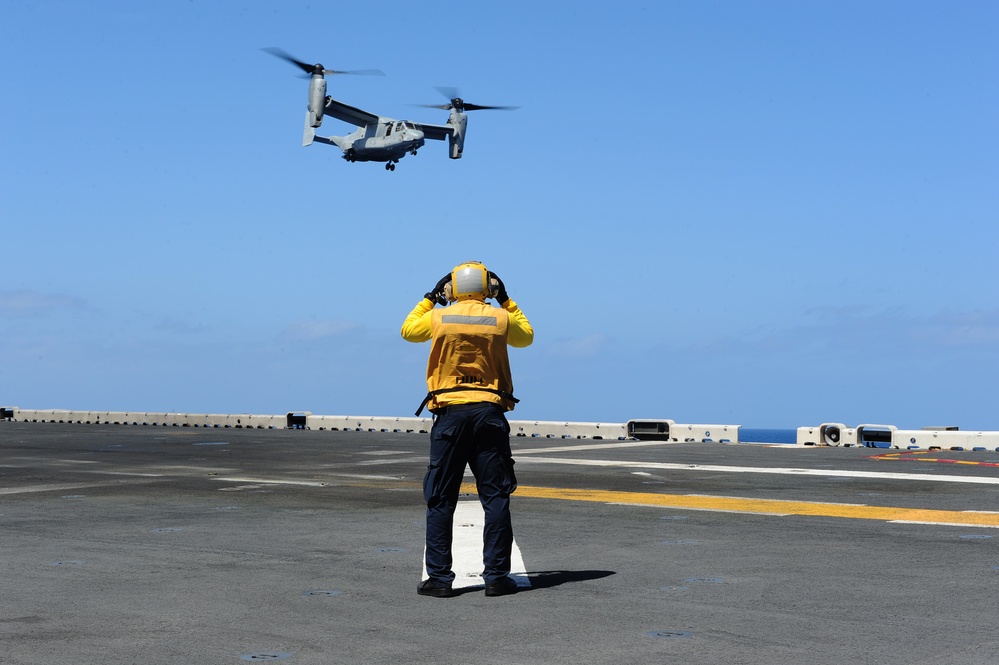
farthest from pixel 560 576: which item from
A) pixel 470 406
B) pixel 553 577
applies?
pixel 470 406

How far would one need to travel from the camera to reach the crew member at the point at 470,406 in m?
7.73

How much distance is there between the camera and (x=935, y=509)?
12.7 m

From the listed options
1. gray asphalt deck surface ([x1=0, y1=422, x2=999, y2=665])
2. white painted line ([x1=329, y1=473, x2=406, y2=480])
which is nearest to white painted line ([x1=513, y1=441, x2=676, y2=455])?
white painted line ([x1=329, y1=473, x2=406, y2=480])

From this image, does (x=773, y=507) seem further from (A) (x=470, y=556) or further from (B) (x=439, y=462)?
(B) (x=439, y=462)

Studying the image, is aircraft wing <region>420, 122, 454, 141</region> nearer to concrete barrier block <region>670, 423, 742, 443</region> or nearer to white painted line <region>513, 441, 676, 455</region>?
concrete barrier block <region>670, 423, 742, 443</region>

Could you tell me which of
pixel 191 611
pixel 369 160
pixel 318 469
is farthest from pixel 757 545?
pixel 369 160

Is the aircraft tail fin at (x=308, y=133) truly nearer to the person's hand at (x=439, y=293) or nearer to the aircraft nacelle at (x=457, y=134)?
the aircraft nacelle at (x=457, y=134)

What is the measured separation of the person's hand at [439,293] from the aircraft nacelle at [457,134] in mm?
62068

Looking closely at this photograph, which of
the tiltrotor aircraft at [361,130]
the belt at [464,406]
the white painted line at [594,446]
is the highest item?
the tiltrotor aircraft at [361,130]

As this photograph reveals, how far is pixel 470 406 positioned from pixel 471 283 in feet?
2.95

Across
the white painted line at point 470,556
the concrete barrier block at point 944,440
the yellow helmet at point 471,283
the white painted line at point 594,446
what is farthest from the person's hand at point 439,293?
the concrete barrier block at point 944,440

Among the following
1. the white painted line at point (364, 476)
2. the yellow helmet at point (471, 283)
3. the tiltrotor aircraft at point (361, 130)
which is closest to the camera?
the yellow helmet at point (471, 283)

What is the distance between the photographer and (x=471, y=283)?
801cm

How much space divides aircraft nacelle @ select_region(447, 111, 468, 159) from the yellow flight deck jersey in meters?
62.3
